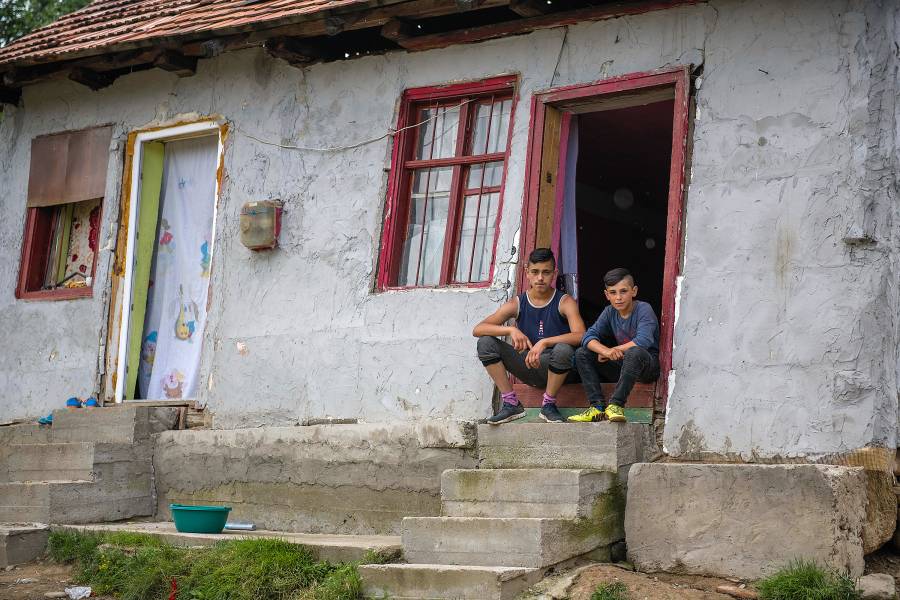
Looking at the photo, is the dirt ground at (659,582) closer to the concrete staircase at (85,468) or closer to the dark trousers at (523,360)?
the dark trousers at (523,360)

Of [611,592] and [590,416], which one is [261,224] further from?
[611,592]

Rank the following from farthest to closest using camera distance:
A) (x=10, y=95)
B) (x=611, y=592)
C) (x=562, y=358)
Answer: (x=10, y=95), (x=562, y=358), (x=611, y=592)

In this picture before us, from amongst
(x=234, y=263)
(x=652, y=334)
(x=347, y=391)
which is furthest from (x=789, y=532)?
(x=234, y=263)

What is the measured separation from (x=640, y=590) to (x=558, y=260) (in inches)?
116

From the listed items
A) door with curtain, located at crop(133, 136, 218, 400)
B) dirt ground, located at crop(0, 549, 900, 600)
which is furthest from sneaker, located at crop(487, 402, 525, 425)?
door with curtain, located at crop(133, 136, 218, 400)

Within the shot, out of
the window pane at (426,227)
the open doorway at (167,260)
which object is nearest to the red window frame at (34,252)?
the open doorway at (167,260)

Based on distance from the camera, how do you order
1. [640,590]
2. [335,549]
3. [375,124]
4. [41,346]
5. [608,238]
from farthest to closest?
[608,238] < [41,346] < [375,124] < [335,549] < [640,590]

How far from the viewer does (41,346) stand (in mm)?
11359

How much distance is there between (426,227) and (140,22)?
3768 millimetres

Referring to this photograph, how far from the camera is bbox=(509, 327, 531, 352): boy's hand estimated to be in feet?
26.7

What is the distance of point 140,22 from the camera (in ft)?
36.6

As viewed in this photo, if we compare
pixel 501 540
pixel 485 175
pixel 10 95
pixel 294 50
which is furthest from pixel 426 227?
pixel 10 95

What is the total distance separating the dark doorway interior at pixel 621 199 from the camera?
10781 mm

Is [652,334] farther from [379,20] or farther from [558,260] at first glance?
[379,20]
